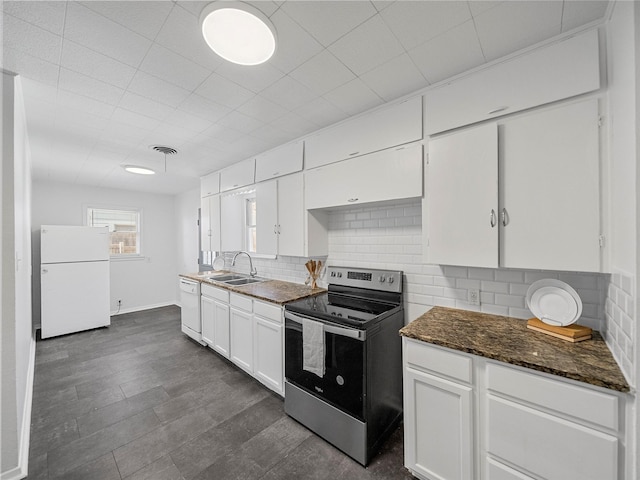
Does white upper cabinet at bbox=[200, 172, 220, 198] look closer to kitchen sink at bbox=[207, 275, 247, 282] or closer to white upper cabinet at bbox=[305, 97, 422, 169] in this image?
kitchen sink at bbox=[207, 275, 247, 282]

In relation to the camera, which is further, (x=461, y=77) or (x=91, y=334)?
(x=91, y=334)

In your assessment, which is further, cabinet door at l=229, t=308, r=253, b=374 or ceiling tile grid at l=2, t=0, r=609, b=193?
cabinet door at l=229, t=308, r=253, b=374

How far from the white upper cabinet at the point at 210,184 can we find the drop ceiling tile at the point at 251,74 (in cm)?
237

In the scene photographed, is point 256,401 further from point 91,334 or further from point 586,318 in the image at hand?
point 91,334

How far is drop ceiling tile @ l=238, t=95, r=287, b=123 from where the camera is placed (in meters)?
2.01

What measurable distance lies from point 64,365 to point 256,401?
252 centimetres

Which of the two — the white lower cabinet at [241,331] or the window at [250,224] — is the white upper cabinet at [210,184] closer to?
the window at [250,224]

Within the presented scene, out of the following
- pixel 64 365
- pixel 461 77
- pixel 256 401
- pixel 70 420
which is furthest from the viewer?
pixel 64 365

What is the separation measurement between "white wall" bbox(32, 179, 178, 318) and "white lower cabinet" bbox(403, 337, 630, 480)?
5792mm

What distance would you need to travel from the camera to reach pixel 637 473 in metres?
0.95

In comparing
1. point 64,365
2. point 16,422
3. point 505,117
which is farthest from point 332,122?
point 64,365

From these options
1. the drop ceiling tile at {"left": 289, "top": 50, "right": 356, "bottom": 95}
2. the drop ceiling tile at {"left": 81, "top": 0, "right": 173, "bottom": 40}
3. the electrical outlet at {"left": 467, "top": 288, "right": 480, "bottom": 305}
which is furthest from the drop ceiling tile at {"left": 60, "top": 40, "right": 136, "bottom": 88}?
the electrical outlet at {"left": 467, "top": 288, "right": 480, "bottom": 305}

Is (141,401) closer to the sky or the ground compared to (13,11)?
closer to the ground

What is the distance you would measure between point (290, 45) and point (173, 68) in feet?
2.49
